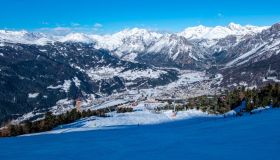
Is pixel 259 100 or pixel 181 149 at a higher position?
pixel 259 100

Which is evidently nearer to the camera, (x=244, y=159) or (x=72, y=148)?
(x=244, y=159)

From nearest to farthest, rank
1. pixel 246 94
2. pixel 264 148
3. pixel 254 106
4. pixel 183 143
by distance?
pixel 264 148, pixel 183 143, pixel 254 106, pixel 246 94

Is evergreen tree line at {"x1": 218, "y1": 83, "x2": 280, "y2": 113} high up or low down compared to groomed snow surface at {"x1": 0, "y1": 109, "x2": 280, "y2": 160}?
up

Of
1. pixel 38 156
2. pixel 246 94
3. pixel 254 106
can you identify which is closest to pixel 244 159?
pixel 38 156

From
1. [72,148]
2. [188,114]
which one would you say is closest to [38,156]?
[72,148]

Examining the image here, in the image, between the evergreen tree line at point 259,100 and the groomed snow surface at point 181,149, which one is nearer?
the groomed snow surface at point 181,149

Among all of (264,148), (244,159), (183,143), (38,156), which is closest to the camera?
(244,159)

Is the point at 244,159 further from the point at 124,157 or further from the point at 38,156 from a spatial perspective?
the point at 38,156

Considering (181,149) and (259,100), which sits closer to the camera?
(181,149)

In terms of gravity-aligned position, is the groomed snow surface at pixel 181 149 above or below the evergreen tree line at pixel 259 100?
below

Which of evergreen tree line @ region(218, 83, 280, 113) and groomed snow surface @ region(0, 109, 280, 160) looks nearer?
groomed snow surface @ region(0, 109, 280, 160)
